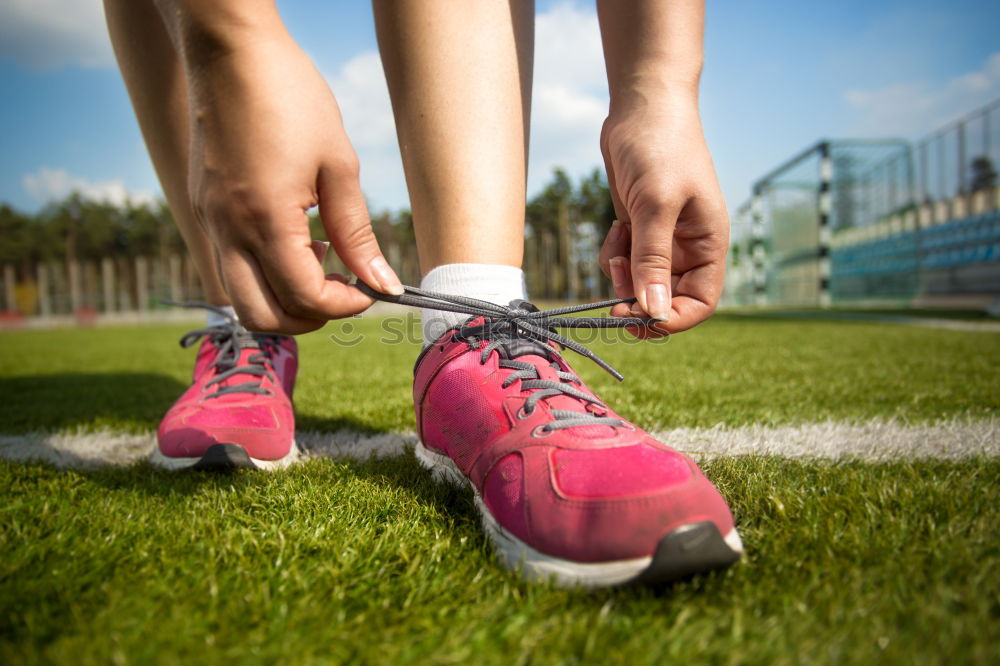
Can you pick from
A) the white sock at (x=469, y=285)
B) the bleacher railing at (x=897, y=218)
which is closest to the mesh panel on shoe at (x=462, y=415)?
the white sock at (x=469, y=285)

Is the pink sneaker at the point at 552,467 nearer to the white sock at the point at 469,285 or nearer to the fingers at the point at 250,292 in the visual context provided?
the white sock at the point at 469,285

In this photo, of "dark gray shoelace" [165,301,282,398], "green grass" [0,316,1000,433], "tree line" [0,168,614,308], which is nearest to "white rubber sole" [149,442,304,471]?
"dark gray shoelace" [165,301,282,398]

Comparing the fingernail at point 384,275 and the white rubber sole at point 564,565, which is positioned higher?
the fingernail at point 384,275

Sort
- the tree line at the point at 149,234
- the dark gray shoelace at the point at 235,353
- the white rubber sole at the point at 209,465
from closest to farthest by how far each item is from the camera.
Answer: the white rubber sole at the point at 209,465
the dark gray shoelace at the point at 235,353
the tree line at the point at 149,234

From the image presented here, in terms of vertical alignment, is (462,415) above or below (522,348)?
below

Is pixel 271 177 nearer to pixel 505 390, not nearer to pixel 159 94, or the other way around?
pixel 505 390

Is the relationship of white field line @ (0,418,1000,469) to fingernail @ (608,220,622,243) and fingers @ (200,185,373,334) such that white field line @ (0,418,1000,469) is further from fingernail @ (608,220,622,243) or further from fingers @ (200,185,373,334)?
fingers @ (200,185,373,334)

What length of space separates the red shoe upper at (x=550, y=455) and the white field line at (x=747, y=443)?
1.27ft

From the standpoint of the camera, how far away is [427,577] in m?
0.65

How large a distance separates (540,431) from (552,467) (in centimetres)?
7

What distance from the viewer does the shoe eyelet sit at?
0.78m

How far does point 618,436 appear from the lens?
76 centimetres

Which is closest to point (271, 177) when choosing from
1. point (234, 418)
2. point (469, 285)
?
point (469, 285)

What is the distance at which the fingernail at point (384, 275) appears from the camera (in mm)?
671
